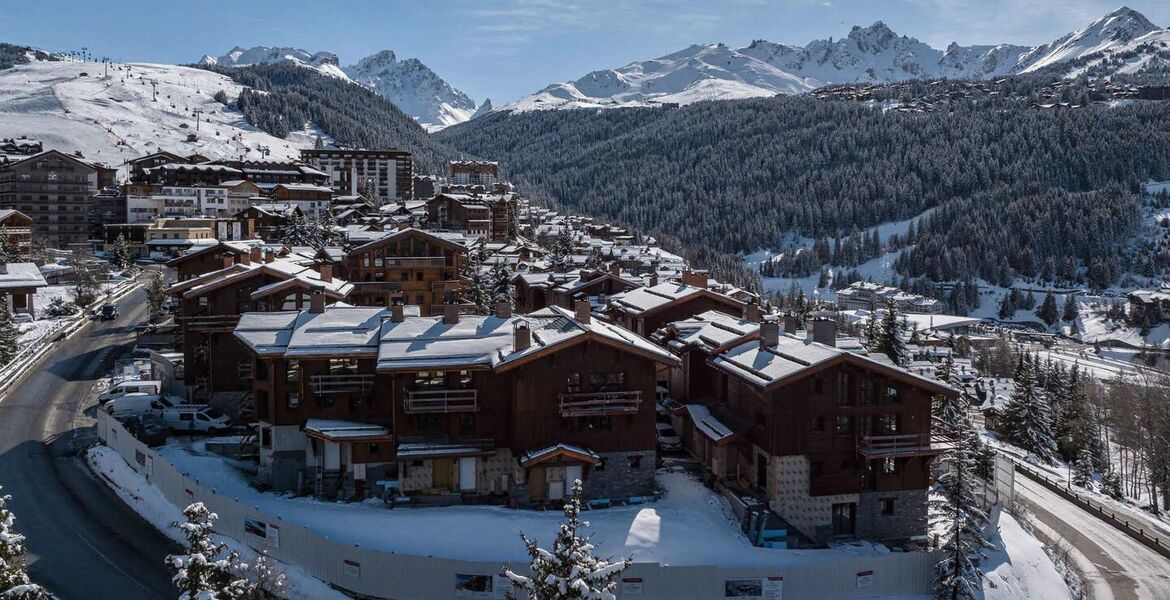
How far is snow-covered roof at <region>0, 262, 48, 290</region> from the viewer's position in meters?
63.7

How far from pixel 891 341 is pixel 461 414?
3767 cm

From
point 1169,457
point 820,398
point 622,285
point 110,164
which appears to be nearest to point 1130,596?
point 820,398

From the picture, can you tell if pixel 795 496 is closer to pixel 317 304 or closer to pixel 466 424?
pixel 466 424

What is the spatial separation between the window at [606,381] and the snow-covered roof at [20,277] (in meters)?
51.7

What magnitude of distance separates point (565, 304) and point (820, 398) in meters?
30.6

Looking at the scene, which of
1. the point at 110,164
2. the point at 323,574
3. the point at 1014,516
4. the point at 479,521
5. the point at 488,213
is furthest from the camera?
the point at 110,164

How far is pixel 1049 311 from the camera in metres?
165

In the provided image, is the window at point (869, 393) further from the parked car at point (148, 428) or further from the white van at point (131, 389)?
the white van at point (131, 389)

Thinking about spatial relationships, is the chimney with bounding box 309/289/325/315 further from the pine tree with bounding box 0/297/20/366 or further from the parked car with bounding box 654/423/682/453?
the pine tree with bounding box 0/297/20/366

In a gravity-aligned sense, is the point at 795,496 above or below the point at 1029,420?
above

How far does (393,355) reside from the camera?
1270 inches

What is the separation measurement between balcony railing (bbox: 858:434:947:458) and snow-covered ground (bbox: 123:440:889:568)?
145 inches

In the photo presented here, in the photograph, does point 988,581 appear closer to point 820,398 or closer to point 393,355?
point 820,398

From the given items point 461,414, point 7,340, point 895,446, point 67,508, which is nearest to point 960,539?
point 895,446
